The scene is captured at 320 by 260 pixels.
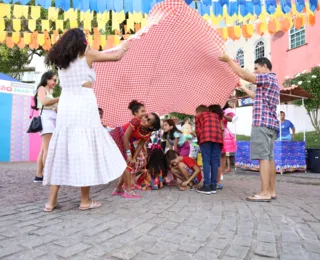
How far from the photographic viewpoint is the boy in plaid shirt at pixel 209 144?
13.8 feet

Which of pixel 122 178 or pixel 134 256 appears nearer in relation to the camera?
pixel 134 256

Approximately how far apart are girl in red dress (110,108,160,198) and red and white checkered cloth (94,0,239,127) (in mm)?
454

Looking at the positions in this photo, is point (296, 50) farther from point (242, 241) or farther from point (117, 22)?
point (242, 241)

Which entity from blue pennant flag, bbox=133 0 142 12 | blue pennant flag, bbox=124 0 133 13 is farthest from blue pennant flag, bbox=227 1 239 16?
blue pennant flag, bbox=124 0 133 13

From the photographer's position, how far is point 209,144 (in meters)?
4.30

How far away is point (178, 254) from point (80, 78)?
6.11 feet

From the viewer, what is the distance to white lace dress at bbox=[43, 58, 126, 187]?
2.78 metres

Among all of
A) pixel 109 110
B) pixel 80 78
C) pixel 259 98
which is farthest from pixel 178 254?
pixel 109 110

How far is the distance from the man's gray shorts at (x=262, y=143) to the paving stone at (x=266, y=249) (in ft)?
5.55

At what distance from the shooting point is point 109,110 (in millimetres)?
4352

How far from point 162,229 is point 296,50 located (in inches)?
636

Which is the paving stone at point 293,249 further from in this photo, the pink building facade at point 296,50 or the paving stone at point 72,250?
the pink building facade at point 296,50

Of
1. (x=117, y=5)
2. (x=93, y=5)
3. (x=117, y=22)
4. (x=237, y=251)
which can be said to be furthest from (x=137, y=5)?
(x=237, y=251)

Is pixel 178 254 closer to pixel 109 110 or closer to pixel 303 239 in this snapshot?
pixel 303 239
